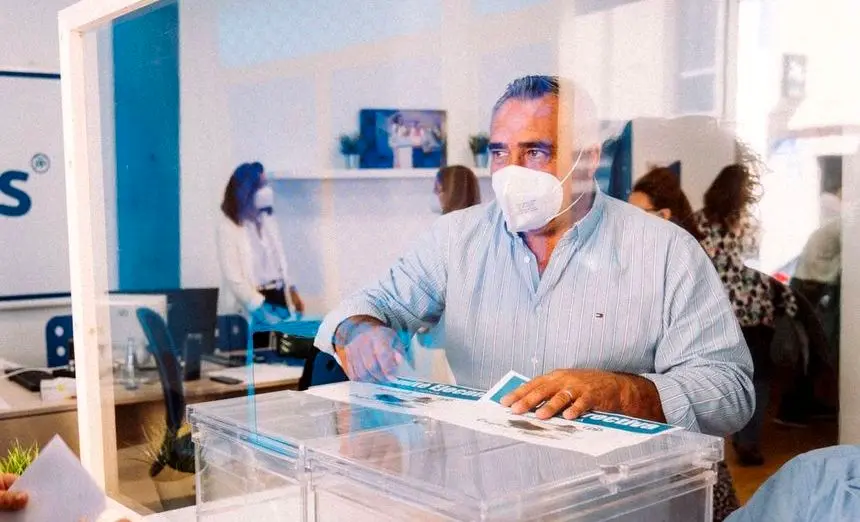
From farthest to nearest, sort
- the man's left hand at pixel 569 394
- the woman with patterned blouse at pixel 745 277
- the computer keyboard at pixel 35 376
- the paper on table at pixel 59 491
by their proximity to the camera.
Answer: the computer keyboard at pixel 35 376, the paper on table at pixel 59 491, the woman with patterned blouse at pixel 745 277, the man's left hand at pixel 569 394

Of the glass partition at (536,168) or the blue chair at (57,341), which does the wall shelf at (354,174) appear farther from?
the blue chair at (57,341)

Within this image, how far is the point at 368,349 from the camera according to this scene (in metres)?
1.39

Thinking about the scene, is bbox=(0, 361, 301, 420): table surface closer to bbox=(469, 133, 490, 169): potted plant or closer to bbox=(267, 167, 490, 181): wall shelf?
bbox=(267, 167, 490, 181): wall shelf

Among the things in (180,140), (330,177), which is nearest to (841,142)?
(330,177)

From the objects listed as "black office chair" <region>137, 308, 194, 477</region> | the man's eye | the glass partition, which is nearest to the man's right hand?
the glass partition

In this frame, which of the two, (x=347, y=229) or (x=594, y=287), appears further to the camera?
(x=347, y=229)

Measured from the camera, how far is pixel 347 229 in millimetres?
1418

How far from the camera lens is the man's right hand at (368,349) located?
136cm

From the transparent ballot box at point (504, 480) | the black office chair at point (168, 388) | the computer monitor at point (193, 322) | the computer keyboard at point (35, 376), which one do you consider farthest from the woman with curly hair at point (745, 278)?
the computer keyboard at point (35, 376)

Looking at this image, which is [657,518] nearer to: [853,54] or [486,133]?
[486,133]

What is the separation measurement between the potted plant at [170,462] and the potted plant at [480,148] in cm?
101

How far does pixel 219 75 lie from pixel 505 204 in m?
0.80

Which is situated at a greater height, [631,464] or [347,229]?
[347,229]

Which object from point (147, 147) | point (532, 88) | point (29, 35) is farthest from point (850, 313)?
point (29, 35)
